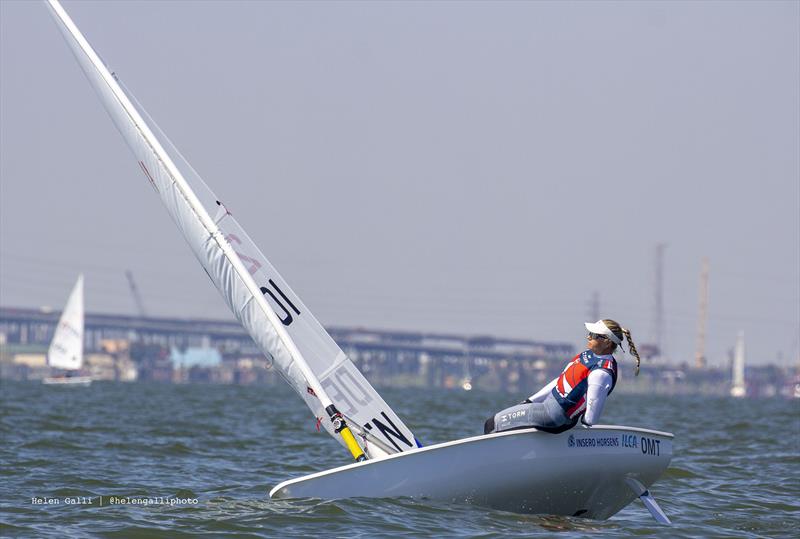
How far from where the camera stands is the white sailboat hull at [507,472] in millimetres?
11156

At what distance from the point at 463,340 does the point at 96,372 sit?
6434cm

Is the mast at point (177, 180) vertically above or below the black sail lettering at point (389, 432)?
above

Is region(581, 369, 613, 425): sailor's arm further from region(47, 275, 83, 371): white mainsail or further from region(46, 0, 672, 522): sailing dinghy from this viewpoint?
region(47, 275, 83, 371): white mainsail

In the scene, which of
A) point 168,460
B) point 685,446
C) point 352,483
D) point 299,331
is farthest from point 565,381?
point 685,446

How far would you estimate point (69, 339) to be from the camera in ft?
247

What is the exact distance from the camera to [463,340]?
199 meters

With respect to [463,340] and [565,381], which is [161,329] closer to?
[463,340]

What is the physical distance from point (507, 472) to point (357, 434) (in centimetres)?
190

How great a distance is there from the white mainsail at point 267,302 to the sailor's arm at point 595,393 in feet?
7.90

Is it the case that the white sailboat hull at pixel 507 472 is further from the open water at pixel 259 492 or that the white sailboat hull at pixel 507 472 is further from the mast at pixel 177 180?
the mast at pixel 177 180

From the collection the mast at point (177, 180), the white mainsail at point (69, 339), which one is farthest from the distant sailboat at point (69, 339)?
the mast at point (177, 180)

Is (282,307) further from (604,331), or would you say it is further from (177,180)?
(604,331)

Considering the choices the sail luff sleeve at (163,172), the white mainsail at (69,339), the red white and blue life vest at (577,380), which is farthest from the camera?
the white mainsail at (69,339)

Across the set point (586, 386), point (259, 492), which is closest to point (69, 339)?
point (259, 492)
